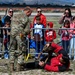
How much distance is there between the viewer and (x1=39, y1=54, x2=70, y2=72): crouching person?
40.1ft

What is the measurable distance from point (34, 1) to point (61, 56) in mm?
55176

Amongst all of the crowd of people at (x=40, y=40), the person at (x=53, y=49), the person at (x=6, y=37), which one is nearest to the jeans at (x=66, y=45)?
the crowd of people at (x=40, y=40)

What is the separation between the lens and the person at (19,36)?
1195 centimetres

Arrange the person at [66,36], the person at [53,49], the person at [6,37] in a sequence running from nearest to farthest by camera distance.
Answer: the person at [53,49] < the person at [66,36] < the person at [6,37]

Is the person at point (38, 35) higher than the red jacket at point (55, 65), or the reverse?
the person at point (38, 35)

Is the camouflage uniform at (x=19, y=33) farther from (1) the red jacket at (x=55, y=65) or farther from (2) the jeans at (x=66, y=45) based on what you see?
(2) the jeans at (x=66, y=45)

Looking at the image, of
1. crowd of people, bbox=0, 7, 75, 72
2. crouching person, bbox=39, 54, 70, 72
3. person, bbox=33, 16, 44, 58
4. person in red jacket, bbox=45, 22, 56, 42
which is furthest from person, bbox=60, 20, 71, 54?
crouching person, bbox=39, 54, 70, 72

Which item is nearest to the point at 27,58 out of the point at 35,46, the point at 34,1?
the point at 35,46

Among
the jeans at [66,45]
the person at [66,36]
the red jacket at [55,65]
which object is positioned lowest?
the red jacket at [55,65]

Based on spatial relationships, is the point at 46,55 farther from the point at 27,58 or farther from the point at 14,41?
the point at 14,41

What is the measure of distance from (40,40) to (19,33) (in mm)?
1686

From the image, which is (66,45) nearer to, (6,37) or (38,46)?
(38,46)

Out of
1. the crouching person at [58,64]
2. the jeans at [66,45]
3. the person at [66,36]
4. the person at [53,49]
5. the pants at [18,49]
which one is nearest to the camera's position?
the pants at [18,49]

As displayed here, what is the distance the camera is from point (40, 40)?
1355 centimetres
